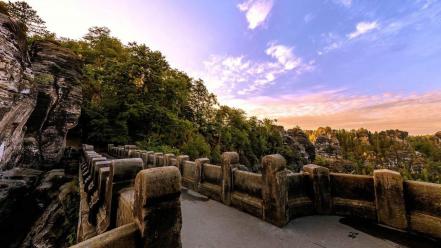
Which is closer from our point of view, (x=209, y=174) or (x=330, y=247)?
(x=330, y=247)

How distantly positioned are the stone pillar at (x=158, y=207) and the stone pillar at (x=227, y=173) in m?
3.08

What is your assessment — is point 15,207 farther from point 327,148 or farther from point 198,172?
point 327,148

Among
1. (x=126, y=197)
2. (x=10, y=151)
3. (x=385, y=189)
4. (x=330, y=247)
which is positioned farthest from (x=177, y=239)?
(x=10, y=151)

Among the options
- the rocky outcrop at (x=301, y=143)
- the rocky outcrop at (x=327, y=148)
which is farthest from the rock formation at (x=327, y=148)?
the rocky outcrop at (x=301, y=143)

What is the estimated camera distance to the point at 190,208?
468 centimetres

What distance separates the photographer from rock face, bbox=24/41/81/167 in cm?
1328

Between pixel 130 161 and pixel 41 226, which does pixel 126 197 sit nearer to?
pixel 130 161

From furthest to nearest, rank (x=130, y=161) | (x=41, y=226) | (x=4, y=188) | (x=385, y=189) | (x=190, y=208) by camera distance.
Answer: (x=4, y=188) < (x=41, y=226) < (x=190, y=208) < (x=385, y=189) < (x=130, y=161)

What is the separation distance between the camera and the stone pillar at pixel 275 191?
3494 millimetres

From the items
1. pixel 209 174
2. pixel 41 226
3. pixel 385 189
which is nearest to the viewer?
pixel 385 189

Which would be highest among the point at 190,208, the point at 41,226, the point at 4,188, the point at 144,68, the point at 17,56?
the point at 144,68

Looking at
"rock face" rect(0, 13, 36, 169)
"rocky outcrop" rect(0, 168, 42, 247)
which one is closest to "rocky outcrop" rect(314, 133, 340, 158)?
"rocky outcrop" rect(0, 168, 42, 247)

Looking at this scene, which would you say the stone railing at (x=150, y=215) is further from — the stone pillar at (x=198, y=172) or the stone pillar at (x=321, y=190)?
the stone pillar at (x=198, y=172)

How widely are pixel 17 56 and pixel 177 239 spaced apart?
1522 centimetres
